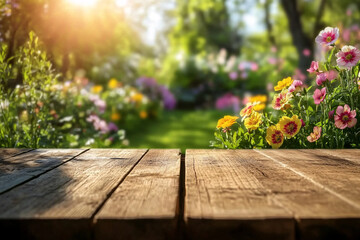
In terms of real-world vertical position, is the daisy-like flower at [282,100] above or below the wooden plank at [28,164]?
above

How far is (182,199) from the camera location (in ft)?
4.27

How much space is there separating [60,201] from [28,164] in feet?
2.37

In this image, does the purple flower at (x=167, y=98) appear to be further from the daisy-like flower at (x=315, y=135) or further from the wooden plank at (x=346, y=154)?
the wooden plank at (x=346, y=154)

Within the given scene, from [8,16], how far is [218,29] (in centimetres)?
2802

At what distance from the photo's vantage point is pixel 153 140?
19.7ft

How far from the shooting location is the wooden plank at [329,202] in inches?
37.6

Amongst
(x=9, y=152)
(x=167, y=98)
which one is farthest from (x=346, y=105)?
(x=167, y=98)

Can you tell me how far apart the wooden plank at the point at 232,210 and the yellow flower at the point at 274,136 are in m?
1.44

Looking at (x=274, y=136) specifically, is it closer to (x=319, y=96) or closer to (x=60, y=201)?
(x=319, y=96)

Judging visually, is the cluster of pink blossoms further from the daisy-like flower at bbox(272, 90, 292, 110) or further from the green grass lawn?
the green grass lawn

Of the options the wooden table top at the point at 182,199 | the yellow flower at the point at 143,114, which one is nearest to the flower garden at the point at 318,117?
the wooden table top at the point at 182,199

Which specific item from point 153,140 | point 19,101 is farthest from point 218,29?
point 19,101

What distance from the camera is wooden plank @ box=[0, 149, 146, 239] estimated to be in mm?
975

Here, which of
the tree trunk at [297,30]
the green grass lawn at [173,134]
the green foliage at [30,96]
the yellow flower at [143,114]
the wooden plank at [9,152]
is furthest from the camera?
the tree trunk at [297,30]
